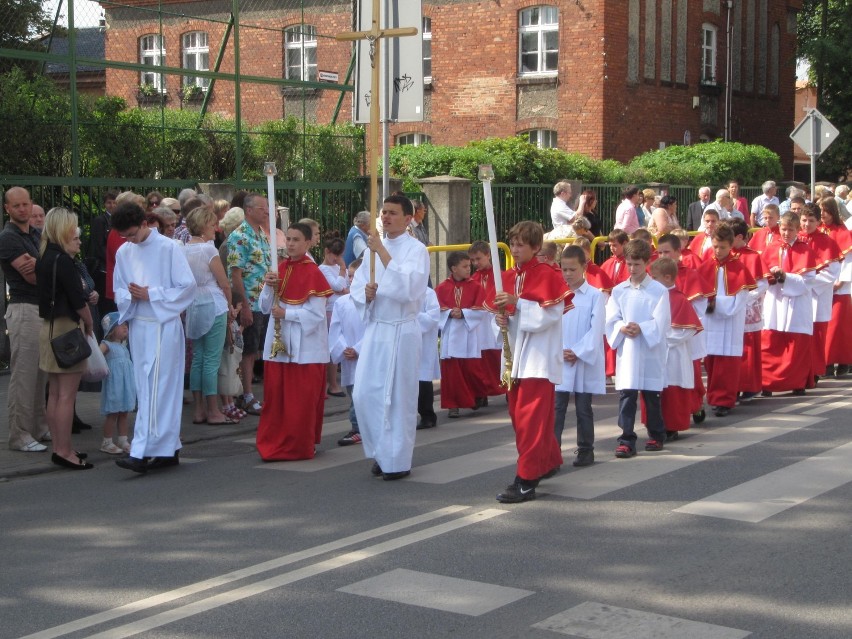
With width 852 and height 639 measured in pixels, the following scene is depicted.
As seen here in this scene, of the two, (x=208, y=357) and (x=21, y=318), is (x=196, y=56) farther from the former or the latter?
(x=21, y=318)

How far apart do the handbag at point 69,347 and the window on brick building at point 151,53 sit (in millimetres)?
8080

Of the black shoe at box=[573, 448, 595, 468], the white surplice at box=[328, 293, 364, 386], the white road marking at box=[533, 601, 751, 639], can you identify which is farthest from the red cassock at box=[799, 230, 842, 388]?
the white road marking at box=[533, 601, 751, 639]

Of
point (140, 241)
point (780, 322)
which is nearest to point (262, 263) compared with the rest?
point (140, 241)

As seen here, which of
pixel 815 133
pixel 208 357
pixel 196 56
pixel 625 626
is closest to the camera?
pixel 625 626

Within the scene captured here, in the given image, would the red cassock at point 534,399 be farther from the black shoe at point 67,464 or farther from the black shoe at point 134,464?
the black shoe at point 67,464

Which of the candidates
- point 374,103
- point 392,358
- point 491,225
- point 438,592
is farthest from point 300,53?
point 438,592

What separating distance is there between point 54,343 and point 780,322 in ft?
Answer: 24.3

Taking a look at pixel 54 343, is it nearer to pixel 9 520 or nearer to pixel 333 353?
pixel 9 520

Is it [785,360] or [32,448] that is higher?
[785,360]

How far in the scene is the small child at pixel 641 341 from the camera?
381 inches

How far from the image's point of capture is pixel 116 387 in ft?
32.1

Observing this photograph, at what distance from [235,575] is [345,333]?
4763mm

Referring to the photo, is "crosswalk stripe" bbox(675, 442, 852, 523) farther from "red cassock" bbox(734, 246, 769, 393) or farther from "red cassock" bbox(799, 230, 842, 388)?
"red cassock" bbox(799, 230, 842, 388)

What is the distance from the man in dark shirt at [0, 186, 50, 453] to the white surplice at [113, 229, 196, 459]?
1.04 metres
